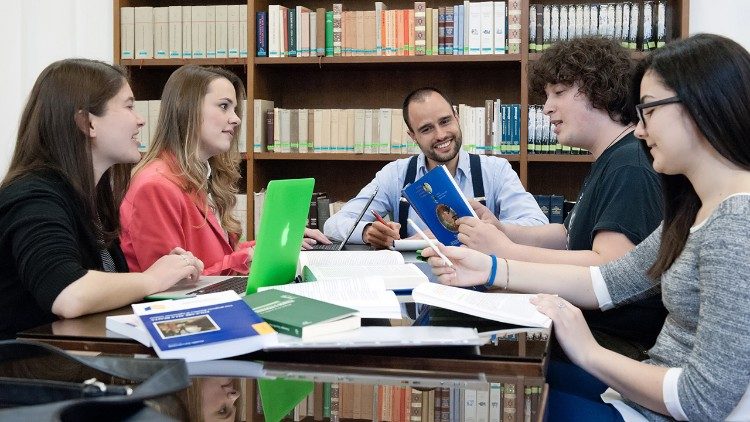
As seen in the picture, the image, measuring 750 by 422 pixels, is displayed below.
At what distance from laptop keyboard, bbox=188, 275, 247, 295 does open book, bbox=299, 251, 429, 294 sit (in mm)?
134

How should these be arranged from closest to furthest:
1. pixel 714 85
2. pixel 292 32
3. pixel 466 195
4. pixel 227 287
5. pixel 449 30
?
pixel 714 85
pixel 227 287
pixel 466 195
pixel 449 30
pixel 292 32

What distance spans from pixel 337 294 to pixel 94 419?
62 cm

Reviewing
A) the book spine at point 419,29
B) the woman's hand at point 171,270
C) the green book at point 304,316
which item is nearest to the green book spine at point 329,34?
the book spine at point 419,29

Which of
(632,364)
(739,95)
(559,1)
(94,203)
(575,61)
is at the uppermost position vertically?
(559,1)

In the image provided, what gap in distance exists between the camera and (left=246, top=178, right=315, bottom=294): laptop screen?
1446 mm

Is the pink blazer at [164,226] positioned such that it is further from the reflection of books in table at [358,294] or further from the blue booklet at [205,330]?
the blue booklet at [205,330]

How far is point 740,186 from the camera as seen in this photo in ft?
3.96

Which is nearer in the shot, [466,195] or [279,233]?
[279,233]

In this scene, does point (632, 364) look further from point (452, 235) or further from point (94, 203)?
point (94, 203)

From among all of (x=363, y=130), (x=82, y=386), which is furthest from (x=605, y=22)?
(x=82, y=386)

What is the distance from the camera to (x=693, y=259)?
124 centimetres

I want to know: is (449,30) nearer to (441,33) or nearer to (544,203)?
(441,33)

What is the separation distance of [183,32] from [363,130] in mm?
999

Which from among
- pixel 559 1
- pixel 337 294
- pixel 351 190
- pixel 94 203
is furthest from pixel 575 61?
pixel 351 190
